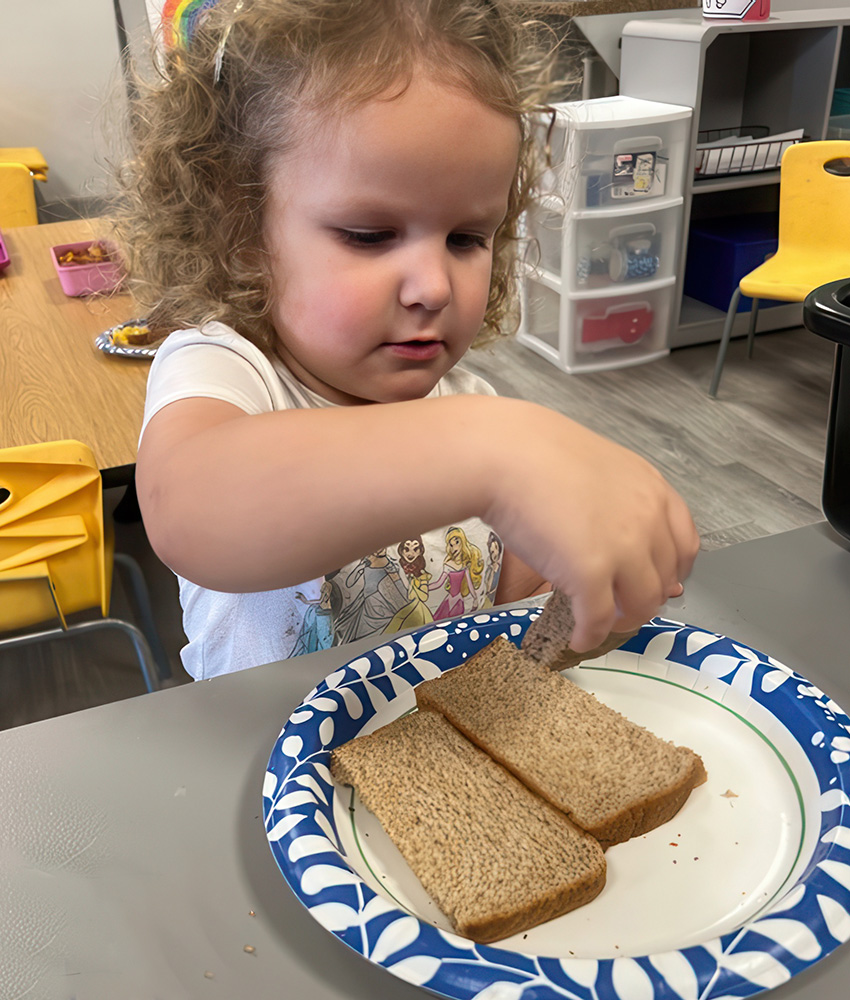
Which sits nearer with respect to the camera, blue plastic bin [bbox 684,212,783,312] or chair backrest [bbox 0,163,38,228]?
chair backrest [bbox 0,163,38,228]

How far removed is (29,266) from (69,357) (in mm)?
660

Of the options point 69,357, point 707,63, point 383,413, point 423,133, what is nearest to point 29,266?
point 69,357

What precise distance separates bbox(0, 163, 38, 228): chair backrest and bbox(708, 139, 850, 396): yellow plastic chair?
2180 mm

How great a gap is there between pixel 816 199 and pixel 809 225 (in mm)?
72

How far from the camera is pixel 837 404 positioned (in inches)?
26.3

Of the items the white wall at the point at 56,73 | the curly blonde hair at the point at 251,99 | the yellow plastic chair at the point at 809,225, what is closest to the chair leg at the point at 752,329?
the yellow plastic chair at the point at 809,225

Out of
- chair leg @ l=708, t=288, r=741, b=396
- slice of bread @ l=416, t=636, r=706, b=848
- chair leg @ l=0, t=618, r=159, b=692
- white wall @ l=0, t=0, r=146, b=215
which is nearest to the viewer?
slice of bread @ l=416, t=636, r=706, b=848

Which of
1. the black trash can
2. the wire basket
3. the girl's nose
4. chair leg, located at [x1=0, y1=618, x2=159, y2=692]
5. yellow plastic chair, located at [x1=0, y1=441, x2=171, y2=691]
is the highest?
the girl's nose

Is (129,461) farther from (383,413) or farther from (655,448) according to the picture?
(655,448)

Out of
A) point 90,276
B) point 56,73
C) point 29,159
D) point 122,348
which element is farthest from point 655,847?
point 56,73

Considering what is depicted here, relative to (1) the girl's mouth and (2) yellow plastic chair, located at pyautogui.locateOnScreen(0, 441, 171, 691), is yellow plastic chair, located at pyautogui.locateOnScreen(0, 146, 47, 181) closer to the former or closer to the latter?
(2) yellow plastic chair, located at pyautogui.locateOnScreen(0, 441, 171, 691)

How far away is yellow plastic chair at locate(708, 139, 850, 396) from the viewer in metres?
2.31

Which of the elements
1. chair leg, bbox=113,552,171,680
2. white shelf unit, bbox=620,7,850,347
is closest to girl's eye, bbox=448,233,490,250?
chair leg, bbox=113,552,171,680

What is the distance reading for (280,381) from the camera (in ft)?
2.41
